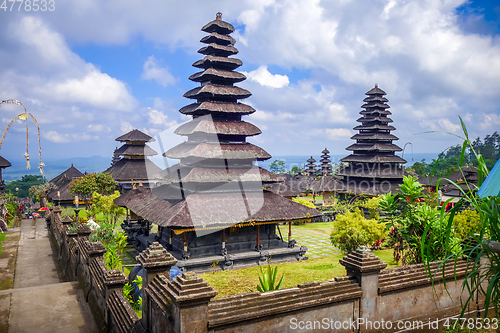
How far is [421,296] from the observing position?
9.12 m

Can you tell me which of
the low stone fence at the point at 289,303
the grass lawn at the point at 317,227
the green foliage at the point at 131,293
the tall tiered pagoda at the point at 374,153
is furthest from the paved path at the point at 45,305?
the tall tiered pagoda at the point at 374,153

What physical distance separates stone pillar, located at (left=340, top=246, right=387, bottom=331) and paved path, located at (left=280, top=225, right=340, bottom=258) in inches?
471

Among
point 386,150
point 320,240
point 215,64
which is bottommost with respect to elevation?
point 320,240

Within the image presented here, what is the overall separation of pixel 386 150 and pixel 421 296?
30200 mm

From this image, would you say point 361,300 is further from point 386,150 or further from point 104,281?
point 386,150

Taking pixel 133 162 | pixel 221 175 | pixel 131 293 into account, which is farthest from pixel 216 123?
pixel 133 162

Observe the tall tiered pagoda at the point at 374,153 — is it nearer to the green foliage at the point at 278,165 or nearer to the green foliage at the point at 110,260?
the green foliage at the point at 110,260

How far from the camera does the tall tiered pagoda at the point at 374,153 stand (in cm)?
3641

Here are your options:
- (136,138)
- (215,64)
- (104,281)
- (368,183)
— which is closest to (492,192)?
(104,281)

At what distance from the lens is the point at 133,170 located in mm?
37594

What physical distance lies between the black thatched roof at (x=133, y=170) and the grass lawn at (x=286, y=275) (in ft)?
71.0

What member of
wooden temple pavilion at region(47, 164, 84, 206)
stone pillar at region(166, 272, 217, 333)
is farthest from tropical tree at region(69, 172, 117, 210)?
stone pillar at region(166, 272, 217, 333)

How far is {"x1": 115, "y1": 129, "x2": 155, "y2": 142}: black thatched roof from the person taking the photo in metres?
37.9

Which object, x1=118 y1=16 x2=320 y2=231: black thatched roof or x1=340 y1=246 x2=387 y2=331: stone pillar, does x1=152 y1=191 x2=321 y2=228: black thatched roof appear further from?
x1=340 y1=246 x2=387 y2=331: stone pillar
